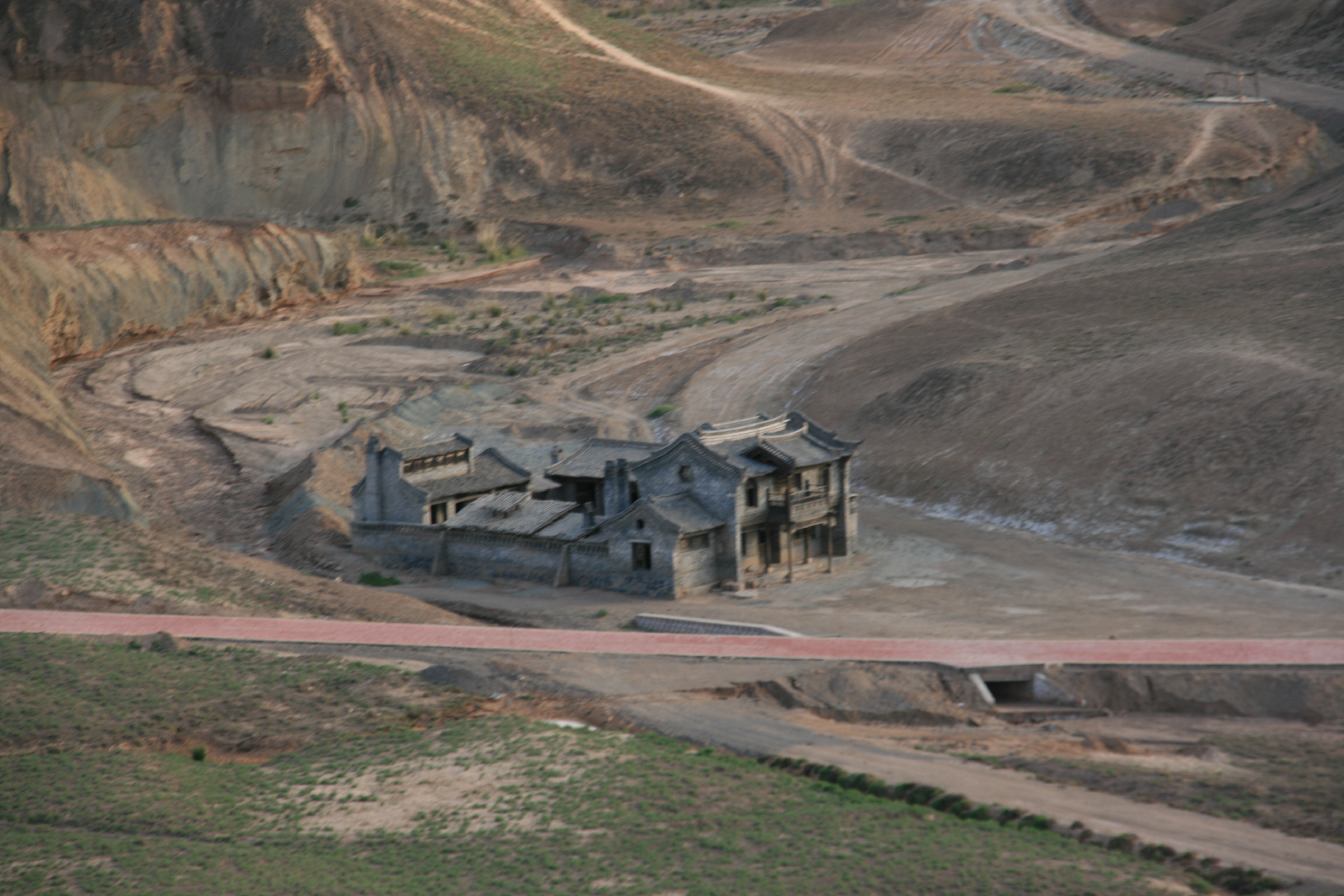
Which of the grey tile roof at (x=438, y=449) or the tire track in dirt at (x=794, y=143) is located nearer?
the grey tile roof at (x=438, y=449)

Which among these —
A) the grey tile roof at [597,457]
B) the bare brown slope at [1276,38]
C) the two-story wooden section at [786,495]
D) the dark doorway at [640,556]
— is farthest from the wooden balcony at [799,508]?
the bare brown slope at [1276,38]

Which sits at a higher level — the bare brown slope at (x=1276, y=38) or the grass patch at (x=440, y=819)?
the bare brown slope at (x=1276, y=38)

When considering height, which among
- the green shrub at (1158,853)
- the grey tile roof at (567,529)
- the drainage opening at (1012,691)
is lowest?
the green shrub at (1158,853)

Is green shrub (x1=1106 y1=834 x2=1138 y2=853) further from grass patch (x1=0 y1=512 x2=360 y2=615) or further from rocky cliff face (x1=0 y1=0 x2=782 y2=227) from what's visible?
rocky cliff face (x1=0 y1=0 x2=782 y2=227)

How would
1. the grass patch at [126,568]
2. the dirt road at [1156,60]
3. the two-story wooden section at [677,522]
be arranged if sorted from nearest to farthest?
the grass patch at [126,568]
the two-story wooden section at [677,522]
the dirt road at [1156,60]

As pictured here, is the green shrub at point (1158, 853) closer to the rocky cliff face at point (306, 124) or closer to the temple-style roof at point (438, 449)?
the temple-style roof at point (438, 449)

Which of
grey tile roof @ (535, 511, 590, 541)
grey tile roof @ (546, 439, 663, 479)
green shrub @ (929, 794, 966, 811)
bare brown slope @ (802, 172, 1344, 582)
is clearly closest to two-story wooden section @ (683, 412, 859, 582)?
grey tile roof @ (546, 439, 663, 479)

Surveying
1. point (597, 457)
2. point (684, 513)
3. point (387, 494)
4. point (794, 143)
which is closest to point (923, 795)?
point (684, 513)

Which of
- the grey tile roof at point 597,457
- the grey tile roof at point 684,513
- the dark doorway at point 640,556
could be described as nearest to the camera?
the grey tile roof at point 684,513
